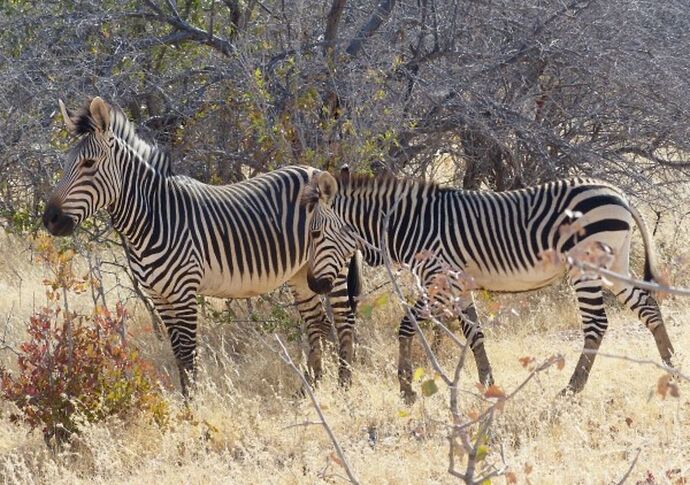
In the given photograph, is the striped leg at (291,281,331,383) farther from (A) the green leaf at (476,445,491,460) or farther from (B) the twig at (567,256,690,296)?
(B) the twig at (567,256,690,296)

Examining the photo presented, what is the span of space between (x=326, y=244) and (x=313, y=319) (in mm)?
812

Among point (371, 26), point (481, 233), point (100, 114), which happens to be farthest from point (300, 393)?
point (371, 26)

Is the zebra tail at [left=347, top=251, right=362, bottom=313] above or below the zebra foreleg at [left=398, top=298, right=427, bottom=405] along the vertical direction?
above

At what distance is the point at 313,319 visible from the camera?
7945 mm

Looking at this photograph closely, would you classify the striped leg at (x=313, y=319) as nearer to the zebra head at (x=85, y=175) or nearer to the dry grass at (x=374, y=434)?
the dry grass at (x=374, y=434)

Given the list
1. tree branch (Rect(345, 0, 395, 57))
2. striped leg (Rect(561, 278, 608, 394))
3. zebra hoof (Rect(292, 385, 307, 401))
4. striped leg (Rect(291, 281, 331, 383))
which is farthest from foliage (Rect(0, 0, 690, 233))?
striped leg (Rect(561, 278, 608, 394))

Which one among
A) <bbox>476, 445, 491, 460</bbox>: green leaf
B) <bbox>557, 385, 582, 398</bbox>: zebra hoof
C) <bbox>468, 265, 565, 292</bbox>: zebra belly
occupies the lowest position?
<bbox>476, 445, 491, 460</bbox>: green leaf

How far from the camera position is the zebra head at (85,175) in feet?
22.7

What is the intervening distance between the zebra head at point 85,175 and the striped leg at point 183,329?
31.6 inches

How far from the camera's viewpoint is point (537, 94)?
917 cm

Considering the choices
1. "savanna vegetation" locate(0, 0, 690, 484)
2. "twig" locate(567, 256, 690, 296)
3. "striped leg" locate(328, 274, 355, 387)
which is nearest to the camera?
"twig" locate(567, 256, 690, 296)

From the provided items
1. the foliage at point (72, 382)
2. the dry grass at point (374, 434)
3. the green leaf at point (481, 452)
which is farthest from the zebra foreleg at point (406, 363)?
the green leaf at point (481, 452)

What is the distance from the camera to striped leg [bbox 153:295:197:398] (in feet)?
23.7

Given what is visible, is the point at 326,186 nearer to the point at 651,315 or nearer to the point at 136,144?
the point at 136,144
